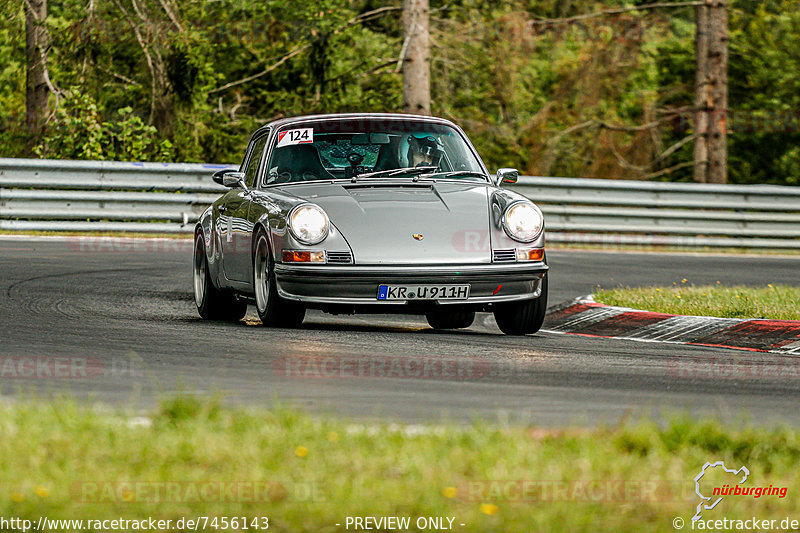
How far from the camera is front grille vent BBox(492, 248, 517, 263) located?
9.13 meters

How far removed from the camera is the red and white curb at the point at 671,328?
31.3 feet

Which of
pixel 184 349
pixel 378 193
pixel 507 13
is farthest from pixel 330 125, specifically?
pixel 507 13

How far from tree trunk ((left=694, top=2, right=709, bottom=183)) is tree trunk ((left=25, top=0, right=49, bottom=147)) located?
12.0m

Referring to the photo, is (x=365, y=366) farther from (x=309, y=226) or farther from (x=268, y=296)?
(x=268, y=296)

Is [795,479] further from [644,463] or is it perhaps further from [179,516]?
[179,516]

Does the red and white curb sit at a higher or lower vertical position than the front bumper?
lower

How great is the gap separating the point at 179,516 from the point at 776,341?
6.48m

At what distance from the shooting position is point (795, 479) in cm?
437

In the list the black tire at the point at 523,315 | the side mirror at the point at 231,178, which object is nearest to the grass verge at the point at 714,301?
the black tire at the point at 523,315

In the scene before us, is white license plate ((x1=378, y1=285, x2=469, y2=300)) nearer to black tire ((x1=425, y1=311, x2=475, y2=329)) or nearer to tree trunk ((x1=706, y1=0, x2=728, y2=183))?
black tire ((x1=425, y1=311, x2=475, y2=329))

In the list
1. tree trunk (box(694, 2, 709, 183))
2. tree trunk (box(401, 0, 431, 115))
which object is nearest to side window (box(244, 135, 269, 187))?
tree trunk (box(401, 0, 431, 115))

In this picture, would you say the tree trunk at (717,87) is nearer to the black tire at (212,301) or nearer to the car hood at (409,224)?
the black tire at (212,301)

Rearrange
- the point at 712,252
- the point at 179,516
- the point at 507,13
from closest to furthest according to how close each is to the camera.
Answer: the point at 179,516 → the point at 712,252 → the point at 507,13

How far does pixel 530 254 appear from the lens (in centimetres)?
930
